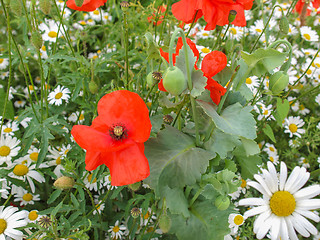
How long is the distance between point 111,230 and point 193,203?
43cm

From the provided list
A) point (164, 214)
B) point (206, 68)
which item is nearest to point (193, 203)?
point (164, 214)

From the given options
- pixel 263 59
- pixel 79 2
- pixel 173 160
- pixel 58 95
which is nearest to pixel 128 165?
pixel 173 160

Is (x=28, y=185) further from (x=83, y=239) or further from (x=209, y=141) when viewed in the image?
(x=209, y=141)

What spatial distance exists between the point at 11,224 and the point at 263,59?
1.05m

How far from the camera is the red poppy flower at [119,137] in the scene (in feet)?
2.51

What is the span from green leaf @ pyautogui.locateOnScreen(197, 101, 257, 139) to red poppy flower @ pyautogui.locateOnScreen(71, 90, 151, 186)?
0.17m

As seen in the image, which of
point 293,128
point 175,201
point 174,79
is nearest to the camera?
point 174,79

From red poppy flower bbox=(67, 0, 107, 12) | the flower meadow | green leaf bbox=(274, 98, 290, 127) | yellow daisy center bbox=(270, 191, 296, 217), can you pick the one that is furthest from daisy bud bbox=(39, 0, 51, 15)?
yellow daisy center bbox=(270, 191, 296, 217)

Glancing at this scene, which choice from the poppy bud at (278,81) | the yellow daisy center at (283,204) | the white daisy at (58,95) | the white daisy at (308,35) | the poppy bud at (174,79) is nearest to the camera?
the poppy bud at (174,79)

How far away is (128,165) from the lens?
775 millimetres

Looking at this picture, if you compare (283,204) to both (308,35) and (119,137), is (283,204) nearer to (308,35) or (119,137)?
(119,137)

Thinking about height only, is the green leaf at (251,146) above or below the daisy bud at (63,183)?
above

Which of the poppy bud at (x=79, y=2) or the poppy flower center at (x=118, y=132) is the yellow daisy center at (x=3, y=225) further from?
the poppy bud at (x=79, y=2)

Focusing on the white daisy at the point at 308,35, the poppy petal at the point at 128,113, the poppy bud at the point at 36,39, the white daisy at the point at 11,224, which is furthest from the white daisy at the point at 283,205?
the white daisy at the point at 308,35
